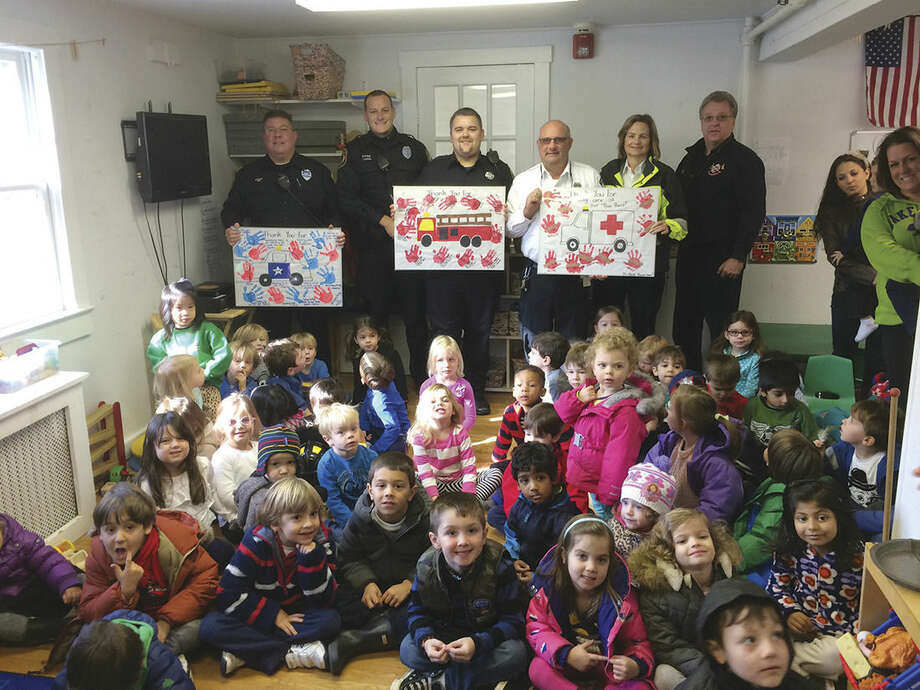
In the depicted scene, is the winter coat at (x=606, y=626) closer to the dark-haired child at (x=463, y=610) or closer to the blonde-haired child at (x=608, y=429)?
the dark-haired child at (x=463, y=610)

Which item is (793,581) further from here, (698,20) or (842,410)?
(698,20)

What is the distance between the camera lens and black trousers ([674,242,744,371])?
4699 mm

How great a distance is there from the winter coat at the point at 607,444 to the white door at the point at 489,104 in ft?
9.24

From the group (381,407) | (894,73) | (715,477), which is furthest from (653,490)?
(894,73)

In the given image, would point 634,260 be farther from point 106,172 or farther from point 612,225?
point 106,172

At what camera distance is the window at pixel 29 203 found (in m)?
3.64

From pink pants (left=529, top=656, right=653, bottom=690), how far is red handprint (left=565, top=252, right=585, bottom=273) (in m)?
2.50

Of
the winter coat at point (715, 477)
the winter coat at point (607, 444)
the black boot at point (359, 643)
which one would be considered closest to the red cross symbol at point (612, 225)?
the winter coat at point (607, 444)

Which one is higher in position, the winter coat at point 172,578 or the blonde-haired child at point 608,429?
the blonde-haired child at point 608,429

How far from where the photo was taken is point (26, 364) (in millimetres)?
3260

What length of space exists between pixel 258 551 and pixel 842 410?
2.65m

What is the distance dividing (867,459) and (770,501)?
480 mm

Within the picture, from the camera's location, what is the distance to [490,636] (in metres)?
2.42

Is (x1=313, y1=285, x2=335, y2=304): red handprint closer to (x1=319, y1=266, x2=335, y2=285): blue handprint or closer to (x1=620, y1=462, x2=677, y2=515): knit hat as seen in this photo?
(x1=319, y1=266, x2=335, y2=285): blue handprint
